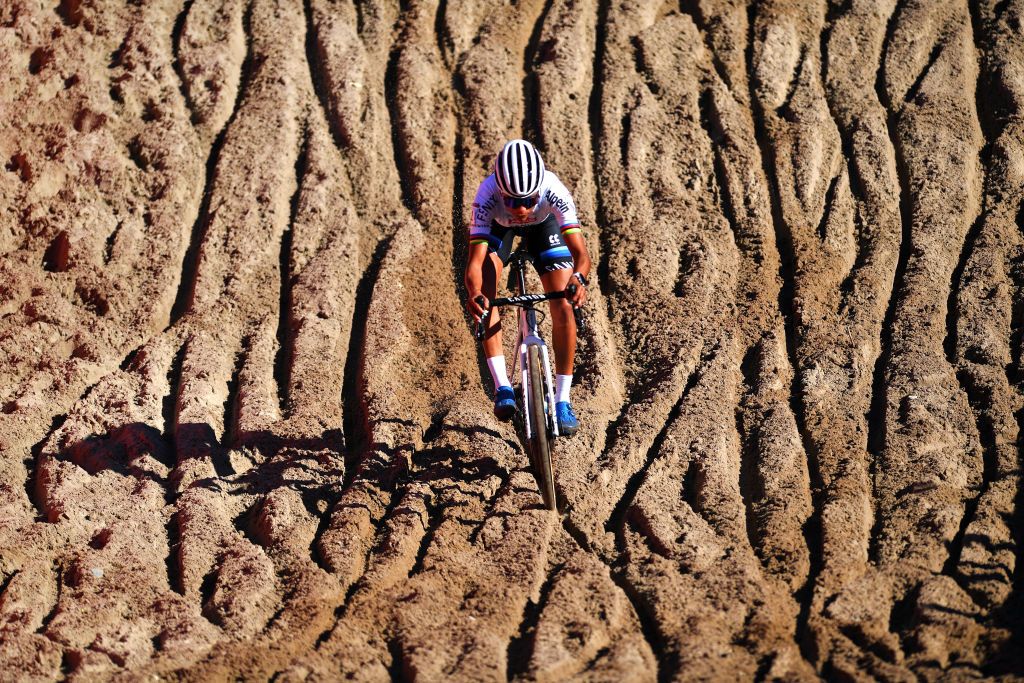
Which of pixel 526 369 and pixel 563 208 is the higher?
pixel 563 208

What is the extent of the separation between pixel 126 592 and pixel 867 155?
7403 millimetres

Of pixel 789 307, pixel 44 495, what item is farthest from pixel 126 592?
pixel 789 307

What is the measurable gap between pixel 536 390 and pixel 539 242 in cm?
127

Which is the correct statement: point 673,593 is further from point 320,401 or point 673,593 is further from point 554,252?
point 320,401

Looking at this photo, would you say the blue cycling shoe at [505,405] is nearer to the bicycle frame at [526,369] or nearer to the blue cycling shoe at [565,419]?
the bicycle frame at [526,369]

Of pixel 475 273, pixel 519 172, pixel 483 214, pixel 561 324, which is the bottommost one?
pixel 561 324

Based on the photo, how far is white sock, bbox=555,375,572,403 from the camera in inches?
284

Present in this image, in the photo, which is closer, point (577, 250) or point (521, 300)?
point (521, 300)

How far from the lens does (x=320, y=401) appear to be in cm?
831

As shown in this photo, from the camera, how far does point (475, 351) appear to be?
28.8 ft

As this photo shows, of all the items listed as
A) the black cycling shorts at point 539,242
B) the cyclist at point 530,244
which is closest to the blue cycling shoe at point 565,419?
the cyclist at point 530,244

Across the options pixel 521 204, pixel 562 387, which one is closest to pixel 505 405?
pixel 562 387

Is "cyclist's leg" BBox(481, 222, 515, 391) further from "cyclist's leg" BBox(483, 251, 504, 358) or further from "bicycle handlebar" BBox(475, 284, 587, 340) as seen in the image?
"bicycle handlebar" BBox(475, 284, 587, 340)

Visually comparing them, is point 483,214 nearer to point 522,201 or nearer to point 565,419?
point 522,201
